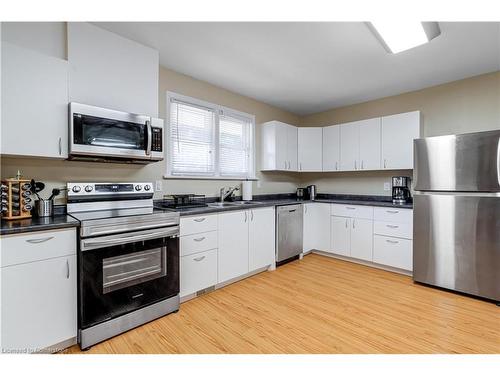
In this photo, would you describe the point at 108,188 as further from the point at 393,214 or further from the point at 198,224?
the point at 393,214

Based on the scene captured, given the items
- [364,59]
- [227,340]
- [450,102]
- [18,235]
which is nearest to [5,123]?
[18,235]

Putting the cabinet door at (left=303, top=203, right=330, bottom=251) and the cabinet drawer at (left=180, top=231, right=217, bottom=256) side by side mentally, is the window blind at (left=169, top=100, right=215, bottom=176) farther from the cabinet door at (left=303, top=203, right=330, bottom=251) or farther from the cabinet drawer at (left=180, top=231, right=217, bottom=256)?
the cabinet door at (left=303, top=203, right=330, bottom=251)

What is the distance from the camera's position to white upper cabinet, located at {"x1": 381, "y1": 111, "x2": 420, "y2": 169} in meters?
3.27

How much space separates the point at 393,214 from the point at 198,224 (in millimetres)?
2451

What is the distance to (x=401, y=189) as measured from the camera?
3.50 meters

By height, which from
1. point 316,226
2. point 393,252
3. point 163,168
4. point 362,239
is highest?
point 163,168

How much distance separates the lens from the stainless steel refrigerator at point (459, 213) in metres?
2.39

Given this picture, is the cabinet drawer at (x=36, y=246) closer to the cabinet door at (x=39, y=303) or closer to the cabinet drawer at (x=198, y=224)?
the cabinet door at (x=39, y=303)

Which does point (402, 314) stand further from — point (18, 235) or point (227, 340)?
point (18, 235)

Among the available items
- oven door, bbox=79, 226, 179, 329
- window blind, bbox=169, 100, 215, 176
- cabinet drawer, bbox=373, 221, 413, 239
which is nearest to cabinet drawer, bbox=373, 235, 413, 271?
cabinet drawer, bbox=373, 221, 413, 239

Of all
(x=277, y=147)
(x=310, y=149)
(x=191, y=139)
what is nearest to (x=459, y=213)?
(x=310, y=149)

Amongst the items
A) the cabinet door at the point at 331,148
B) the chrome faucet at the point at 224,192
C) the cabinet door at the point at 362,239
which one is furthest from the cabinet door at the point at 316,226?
the chrome faucet at the point at 224,192

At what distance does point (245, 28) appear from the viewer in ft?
6.79
